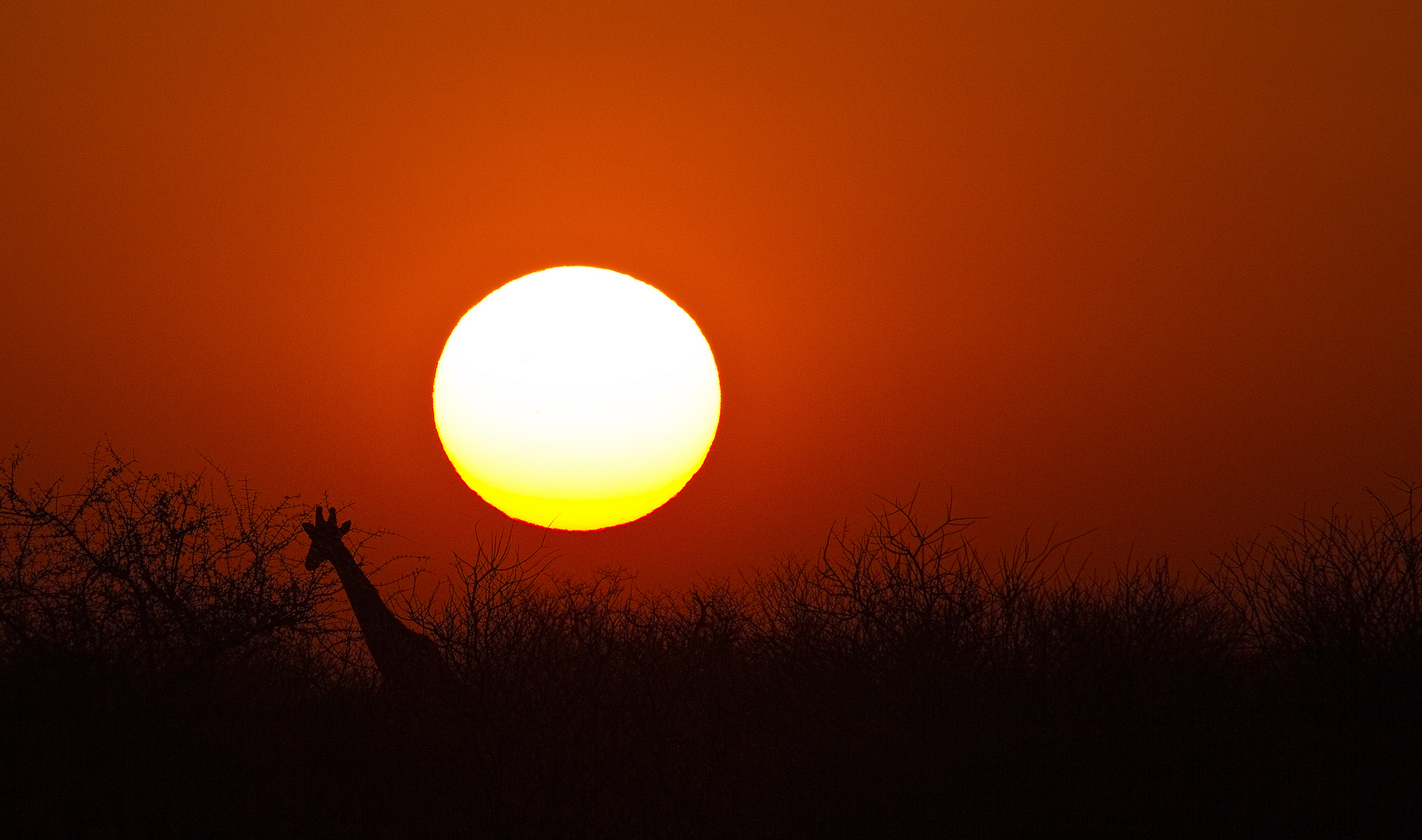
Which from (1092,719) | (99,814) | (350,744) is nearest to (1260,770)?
(1092,719)

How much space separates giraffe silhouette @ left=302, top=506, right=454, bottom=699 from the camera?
37.7ft

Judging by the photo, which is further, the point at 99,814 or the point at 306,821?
the point at 306,821

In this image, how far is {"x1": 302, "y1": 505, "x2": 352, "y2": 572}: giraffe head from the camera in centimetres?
1113

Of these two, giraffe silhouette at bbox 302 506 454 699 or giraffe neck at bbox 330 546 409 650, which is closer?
giraffe silhouette at bbox 302 506 454 699

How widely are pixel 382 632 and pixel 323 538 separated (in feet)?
6.81

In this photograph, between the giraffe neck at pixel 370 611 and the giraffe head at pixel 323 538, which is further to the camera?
the giraffe neck at pixel 370 611

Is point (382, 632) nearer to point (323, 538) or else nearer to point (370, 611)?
point (370, 611)

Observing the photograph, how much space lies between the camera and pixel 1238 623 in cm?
1224

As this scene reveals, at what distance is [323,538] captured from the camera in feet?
38.5

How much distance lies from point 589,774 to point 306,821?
2677 millimetres

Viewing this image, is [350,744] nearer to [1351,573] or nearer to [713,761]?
[713,761]

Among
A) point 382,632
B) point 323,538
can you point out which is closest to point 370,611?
point 382,632

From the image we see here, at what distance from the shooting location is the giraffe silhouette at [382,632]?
1150 centimetres

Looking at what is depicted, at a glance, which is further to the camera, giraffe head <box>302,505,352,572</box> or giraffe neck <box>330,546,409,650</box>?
giraffe neck <box>330,546,409,650</box>
